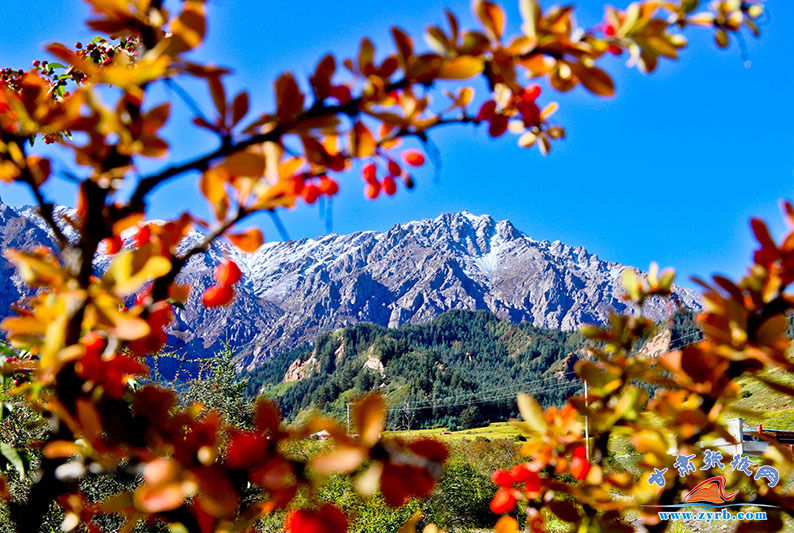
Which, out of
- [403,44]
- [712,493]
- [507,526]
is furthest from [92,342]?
[712,493]

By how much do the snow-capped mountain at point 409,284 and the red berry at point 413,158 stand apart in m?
153

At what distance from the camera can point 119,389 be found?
554 millimetres

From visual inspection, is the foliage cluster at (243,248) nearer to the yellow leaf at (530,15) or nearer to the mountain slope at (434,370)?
the yellow leaf at (530,15)

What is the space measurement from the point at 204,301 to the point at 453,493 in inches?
360

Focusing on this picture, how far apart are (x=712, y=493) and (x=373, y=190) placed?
2.75 ft

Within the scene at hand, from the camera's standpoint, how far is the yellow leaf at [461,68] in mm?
502

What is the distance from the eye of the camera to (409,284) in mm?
169875

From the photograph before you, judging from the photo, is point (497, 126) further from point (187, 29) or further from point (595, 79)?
point (187, 29)

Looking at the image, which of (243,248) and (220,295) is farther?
(220,295)

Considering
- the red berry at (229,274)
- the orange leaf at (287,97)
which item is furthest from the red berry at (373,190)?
the orange leaf at (287,97)

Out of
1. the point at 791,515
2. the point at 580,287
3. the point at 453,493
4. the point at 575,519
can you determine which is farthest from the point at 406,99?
the point at 580,287

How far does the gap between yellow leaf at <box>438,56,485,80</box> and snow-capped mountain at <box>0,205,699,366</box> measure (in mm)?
153477

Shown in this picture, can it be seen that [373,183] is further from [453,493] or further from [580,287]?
[580,287]

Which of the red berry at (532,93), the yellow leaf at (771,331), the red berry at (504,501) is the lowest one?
the red berry at (504,501)
